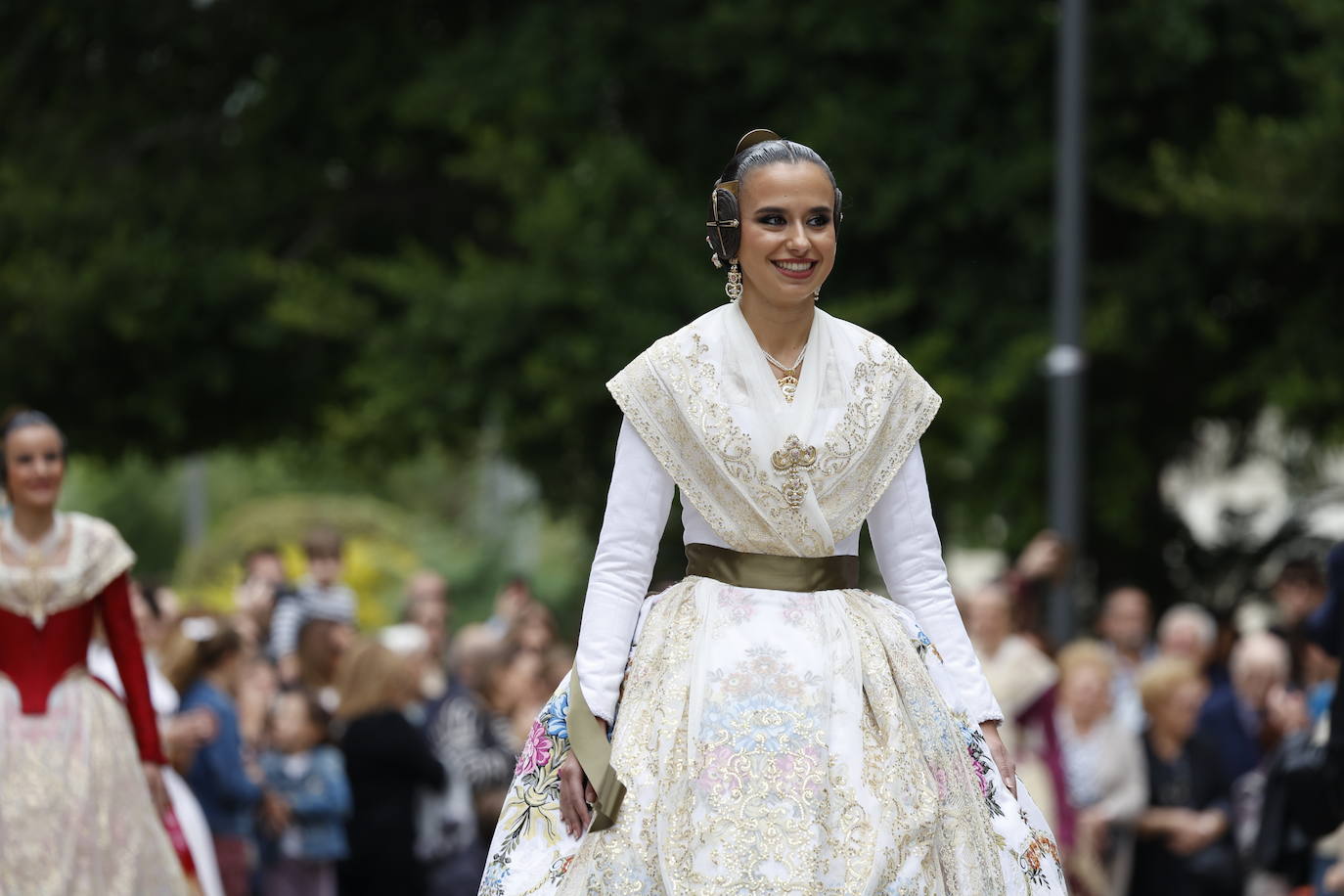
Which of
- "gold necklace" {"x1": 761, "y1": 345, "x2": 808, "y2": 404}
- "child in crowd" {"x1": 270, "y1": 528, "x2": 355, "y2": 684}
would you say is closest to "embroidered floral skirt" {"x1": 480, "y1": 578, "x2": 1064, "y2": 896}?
"gold necklace" {"x1": 761, "y1": 345, "x2": 808, "y2": 404}

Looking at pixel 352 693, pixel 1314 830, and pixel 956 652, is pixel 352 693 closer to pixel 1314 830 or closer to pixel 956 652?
pixel 1314 830

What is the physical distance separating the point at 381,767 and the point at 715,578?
5.39 m

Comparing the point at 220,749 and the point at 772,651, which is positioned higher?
the point at 772,651

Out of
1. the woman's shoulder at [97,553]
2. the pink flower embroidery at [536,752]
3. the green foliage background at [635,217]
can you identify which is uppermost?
the green foliage background at [635,217]

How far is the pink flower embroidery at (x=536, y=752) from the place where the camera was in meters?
5.18

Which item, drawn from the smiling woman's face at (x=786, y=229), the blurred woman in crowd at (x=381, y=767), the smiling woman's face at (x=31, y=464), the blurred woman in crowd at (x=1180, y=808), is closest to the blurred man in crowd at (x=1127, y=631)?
the blurred woman in crowd at (x=1180, y=808)

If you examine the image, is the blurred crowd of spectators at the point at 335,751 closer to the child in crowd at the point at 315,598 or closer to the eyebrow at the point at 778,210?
the child in crowd at the point at 315,598

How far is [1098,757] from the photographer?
1029 cm

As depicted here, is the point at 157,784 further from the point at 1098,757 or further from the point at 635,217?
the point at 635,217

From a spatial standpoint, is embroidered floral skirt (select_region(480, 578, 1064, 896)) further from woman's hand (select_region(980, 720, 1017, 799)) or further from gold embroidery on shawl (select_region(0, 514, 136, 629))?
gold embroidery on shawl (select_region(0, 514, 136, 629))

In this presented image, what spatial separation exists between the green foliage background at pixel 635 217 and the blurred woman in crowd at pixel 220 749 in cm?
529

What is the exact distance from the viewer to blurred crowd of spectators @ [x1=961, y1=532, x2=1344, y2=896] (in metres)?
9.59

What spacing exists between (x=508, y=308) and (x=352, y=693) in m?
5.03

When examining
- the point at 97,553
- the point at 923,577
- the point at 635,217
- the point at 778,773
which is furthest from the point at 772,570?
the point at 635,217
